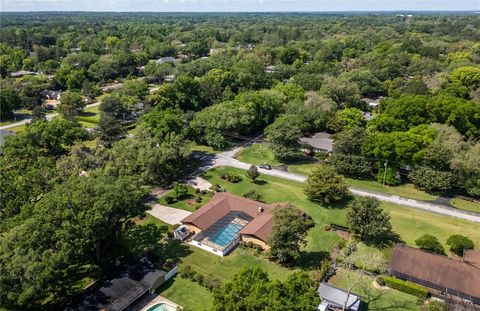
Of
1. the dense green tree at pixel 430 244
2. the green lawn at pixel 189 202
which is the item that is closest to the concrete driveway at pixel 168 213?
the green lawn at pixel 189 202

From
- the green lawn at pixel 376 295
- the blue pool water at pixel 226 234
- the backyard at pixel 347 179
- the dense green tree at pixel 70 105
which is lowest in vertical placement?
the green lawn at pixel 376 295

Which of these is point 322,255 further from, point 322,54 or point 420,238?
point 322,54

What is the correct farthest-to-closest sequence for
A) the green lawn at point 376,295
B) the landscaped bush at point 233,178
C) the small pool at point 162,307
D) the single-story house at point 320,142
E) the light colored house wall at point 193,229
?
the single-story house at point 320,142, the landscaped bush at point 233,178, the light colored house wall at point 193,229, the green lawn at point 376,295, the small pool at point 162,307

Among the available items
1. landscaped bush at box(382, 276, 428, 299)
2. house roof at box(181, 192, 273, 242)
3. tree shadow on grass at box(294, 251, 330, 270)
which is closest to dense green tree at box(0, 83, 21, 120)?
house roof at box(181, 192, 273, 242)

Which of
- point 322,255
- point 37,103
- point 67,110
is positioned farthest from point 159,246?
point 37,103

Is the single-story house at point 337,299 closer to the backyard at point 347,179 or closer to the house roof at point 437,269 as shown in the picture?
the house roof at point 437,269

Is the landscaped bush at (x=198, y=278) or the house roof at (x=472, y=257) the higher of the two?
the house roof at (x=472, y=257)

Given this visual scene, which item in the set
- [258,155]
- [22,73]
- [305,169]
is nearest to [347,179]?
[305,169]
